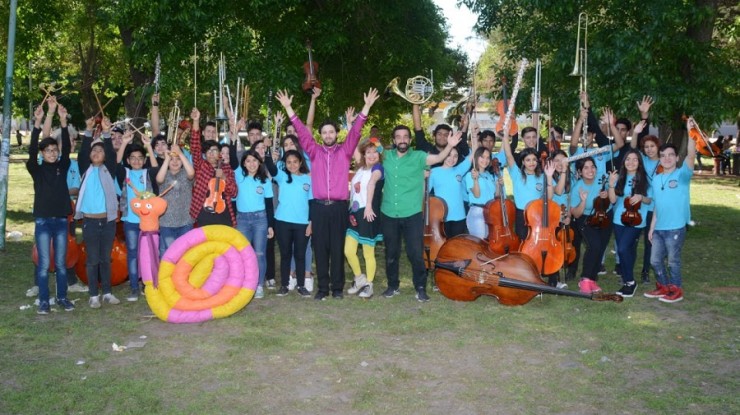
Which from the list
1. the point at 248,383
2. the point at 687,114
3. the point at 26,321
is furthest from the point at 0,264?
the point at 687,114

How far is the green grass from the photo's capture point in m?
5.31

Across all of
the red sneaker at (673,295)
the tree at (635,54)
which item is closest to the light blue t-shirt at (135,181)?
the red sneaker at (673,295)

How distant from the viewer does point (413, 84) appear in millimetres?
8695

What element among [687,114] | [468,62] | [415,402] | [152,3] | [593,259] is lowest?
[415,402]

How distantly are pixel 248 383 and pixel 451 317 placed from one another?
255 cm

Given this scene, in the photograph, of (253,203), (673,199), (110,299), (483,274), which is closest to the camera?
(483,274)

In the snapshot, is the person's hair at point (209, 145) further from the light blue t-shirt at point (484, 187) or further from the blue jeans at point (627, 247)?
the blue jeans at point (627, 247)

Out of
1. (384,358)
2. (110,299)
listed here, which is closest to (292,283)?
(110,299)

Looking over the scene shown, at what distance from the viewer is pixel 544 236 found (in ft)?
26.3

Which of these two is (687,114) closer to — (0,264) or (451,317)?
(451,317)

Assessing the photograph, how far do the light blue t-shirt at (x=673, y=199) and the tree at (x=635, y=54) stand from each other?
2680 millimetres

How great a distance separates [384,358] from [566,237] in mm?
3218

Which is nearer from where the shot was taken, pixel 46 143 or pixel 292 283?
pixel 46 143

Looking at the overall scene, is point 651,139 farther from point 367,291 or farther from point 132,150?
point 132,150
